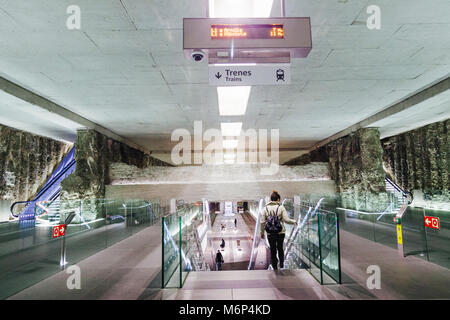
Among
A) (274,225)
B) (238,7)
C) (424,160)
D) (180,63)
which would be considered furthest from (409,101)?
(180,63)

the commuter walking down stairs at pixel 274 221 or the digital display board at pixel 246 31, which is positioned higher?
the digital display board at pixel 246 31

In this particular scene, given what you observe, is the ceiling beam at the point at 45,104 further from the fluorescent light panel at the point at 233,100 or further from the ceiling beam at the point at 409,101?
the ceiling beam at the point at 409,101

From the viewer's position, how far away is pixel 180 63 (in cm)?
473

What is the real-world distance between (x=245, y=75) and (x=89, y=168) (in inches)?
308

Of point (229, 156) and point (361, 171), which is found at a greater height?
point (229, 156)

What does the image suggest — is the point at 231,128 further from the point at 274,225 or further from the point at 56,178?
the point at 56,178

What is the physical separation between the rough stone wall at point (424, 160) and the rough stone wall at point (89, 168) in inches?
505

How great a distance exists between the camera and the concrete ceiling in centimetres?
335

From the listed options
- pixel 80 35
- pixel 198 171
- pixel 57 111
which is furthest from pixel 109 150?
pixel 80 35

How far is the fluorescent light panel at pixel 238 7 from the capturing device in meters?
3.24

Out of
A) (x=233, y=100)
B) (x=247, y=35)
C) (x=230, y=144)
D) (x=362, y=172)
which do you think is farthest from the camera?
(x=230, y=144)

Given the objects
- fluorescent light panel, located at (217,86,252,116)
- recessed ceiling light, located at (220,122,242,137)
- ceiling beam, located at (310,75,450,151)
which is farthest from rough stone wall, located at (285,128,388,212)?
fluorescent light panel, located at (217,86,252,116)

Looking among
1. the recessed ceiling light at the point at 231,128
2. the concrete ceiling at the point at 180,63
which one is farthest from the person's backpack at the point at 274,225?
the recessed ceiling light at the point at 231,128

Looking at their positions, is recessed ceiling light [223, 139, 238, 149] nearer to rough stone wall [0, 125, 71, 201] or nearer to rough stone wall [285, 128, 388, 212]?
rough stone wall [285, 128, 388, 212]
